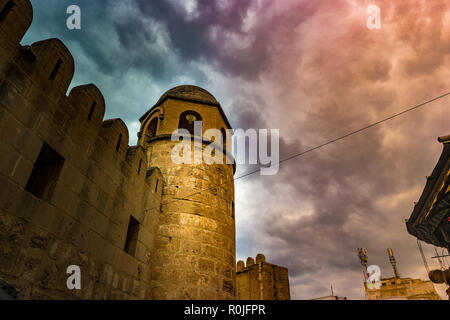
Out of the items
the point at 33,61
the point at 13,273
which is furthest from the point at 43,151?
the point at 13,273

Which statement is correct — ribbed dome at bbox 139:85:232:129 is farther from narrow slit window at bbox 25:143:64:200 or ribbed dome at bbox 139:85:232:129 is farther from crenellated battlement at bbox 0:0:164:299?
narrow slit window at bbox 25:143:64:200

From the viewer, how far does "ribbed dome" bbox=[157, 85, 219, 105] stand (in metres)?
12.0

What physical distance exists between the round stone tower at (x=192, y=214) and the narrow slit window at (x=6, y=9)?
19.9 ft

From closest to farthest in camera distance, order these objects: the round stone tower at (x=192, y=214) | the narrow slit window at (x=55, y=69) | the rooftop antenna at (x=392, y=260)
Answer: the narrow slit window at (x=55, y=69), the round stone tower at (x=192, y=214), the rooftop antenna at (x=392, y=260)

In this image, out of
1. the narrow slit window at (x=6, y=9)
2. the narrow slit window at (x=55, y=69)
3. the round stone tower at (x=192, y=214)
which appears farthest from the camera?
the round stone tower at (x=192, y=214)

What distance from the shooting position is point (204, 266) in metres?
8.58

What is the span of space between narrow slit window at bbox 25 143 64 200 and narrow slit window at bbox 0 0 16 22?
7.50 feet

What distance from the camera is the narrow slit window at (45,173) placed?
17.2ft

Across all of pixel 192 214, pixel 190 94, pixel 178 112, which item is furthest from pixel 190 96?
pixel 192 214

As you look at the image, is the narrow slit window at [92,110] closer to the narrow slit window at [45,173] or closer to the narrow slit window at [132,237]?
the narrow slit window at [45,173]

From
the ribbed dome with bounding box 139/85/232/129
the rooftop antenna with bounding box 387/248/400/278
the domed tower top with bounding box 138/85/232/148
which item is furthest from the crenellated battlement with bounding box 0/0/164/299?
the rooftop antenna with bounding box 387/248/400/278

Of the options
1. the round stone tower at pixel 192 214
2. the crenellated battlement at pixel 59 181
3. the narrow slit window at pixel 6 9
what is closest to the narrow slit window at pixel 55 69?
the crenellated battlement at pixel 59 181
